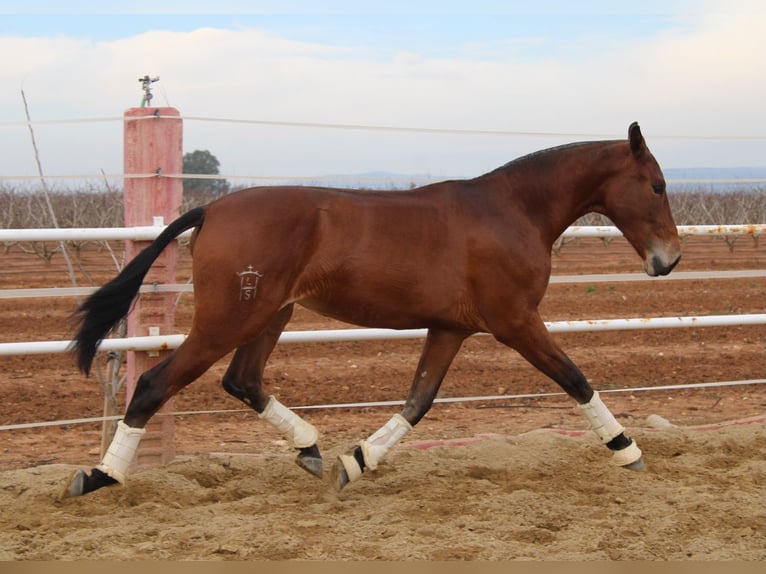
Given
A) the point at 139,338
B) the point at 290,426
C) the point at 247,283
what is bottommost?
the point at 290,426

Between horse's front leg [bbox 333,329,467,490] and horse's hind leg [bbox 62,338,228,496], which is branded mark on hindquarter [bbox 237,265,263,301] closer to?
horse's hind leg [bbox 62,338,228,496]

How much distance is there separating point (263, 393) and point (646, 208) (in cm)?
211

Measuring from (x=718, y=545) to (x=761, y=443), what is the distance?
6.24ft

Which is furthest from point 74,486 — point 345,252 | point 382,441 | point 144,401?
point 345,252

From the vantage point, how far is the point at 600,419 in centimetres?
441

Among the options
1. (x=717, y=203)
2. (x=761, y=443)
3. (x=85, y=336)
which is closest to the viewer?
(x=85, y=336)

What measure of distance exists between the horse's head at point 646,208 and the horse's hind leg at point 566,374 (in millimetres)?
635

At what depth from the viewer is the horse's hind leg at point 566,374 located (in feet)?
14.1

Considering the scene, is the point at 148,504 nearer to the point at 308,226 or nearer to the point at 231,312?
the point at 231,312

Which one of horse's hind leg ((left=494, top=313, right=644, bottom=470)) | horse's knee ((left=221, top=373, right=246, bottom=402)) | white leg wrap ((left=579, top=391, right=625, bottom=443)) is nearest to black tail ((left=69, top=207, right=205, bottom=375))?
horse's knee ((left=221, top=373, right=246, bottom=402))

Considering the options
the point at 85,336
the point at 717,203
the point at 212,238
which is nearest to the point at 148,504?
the point at 85,336

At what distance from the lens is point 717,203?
3575cm

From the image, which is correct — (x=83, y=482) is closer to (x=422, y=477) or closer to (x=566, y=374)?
(x=422, y=477)

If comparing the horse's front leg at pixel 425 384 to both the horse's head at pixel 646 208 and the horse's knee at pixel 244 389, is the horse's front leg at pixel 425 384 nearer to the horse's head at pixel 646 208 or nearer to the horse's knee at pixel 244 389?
the horse's knee at pixel 244 389
